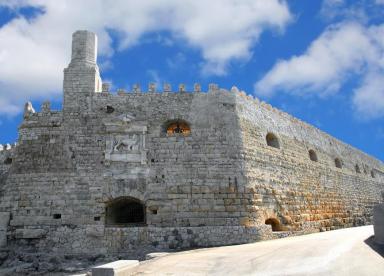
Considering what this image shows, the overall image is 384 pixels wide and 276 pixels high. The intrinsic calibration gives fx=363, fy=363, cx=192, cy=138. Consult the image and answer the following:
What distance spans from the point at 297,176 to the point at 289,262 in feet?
30.5

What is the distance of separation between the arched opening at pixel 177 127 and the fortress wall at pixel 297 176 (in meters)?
2.22

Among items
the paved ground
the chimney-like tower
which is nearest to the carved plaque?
the chimney-like tower

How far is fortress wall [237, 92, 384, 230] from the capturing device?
549 inches

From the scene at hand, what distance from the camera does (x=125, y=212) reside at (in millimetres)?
14453

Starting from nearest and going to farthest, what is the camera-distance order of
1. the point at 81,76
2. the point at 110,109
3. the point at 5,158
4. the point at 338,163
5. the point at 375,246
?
the point at 375,246 → the point at 110,109 → the point at 81,76 → the point at 5,158 → the point at 338,163

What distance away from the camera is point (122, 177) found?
12930 mm

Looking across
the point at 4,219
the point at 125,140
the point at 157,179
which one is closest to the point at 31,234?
the point at 4,219

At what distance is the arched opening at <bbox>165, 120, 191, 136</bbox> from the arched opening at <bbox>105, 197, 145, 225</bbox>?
3065mm

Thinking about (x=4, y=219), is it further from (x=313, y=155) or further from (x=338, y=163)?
(x=338, y=163)

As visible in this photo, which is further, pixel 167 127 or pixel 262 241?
pixel 167 127

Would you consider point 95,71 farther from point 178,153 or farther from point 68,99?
point 178,153

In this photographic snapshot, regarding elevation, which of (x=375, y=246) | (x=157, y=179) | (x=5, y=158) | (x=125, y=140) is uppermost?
(x=5, y=158)

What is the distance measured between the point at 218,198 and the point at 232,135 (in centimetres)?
253

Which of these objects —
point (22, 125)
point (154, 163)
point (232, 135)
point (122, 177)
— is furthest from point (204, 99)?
point (22, 125)
